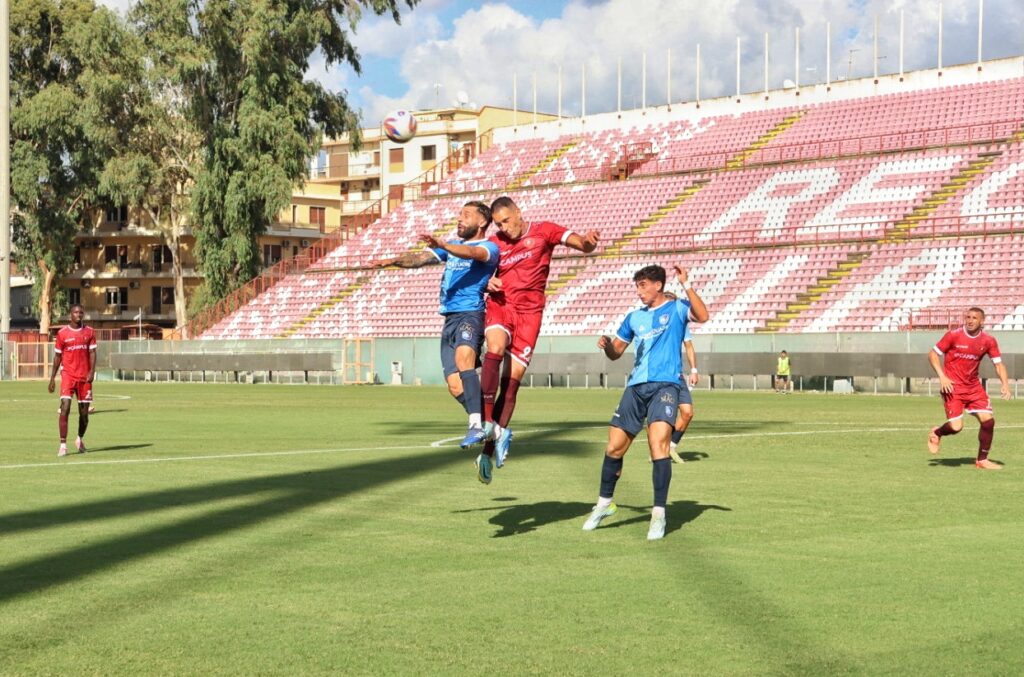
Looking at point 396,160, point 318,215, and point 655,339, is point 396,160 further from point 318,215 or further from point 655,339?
point 655,339

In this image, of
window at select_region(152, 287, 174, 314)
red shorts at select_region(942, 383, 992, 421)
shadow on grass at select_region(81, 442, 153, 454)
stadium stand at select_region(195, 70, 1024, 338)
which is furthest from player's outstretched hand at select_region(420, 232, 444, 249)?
window at select_region(152, 287, 174, 314)

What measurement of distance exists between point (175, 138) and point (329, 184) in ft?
126

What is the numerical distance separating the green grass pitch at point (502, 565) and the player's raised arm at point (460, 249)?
2.18 meters

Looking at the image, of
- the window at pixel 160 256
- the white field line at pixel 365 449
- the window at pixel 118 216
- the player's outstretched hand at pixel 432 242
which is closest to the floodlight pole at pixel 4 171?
the white field line at pixel 365 449

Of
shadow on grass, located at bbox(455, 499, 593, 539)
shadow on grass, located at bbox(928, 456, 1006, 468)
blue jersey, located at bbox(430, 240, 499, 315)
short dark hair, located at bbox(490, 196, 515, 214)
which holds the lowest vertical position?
shadow on grass, located at bbox(928, 456, 1006, 468)

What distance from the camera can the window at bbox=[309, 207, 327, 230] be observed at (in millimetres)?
103875

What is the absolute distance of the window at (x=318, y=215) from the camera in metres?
104

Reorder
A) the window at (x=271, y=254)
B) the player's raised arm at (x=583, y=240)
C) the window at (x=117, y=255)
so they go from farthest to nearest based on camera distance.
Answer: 1. the window at (x=117, y=255)
2. the window at (x=271, y=254)
3. the player's raised arm at (x=583, y=240)

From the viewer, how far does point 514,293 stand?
1280 cm

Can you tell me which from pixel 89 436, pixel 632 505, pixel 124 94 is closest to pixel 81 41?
→ pixel 124 94

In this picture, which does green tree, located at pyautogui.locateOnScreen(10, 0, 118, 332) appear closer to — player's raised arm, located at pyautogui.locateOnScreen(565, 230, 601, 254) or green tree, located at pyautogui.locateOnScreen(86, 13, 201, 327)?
green tree, located at pyautogui.locateOnScreen(86, 13, 201, 327)

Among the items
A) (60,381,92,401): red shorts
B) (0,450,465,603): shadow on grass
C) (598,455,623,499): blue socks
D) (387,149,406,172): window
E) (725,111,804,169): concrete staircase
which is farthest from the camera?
(387,149,406,172): window

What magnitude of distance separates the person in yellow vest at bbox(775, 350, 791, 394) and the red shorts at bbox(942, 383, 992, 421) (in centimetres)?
2623

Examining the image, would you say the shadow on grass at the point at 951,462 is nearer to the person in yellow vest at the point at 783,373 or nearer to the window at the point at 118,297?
the person in yellow vest at the point at 783,373
